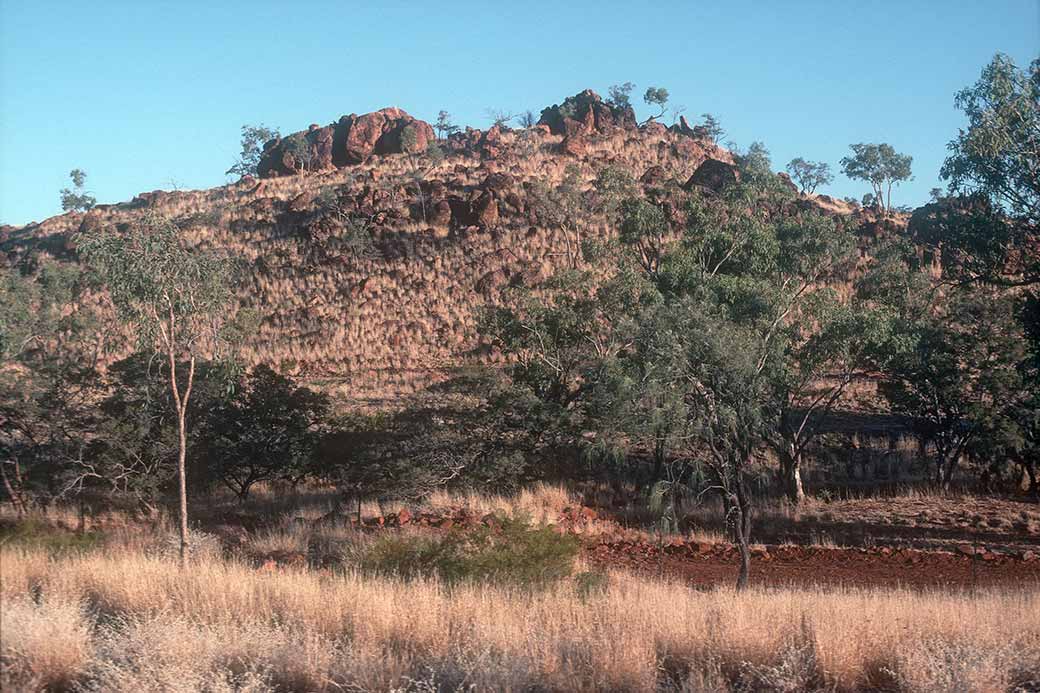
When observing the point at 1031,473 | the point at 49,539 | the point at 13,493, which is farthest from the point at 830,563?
the point at 13,493

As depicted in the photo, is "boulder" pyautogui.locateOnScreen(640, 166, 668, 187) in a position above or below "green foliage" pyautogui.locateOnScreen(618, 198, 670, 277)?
above

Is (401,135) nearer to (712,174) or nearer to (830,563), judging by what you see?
(712,174)

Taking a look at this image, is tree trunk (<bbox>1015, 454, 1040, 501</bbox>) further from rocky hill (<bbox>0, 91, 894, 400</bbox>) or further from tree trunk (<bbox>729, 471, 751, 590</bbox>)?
rocky hill (<bbox>0, 91, 894, 400</bbox>)

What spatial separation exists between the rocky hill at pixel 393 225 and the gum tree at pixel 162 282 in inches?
717

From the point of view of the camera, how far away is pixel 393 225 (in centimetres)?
4759

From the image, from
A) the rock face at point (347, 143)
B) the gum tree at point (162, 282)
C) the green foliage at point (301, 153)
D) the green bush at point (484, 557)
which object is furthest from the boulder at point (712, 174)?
the gum tree at point (162, 282)

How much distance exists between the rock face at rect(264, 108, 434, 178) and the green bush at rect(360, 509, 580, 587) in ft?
172

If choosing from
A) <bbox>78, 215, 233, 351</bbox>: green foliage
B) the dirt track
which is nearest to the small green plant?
the dirt track

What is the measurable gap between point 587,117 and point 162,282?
56335 mm

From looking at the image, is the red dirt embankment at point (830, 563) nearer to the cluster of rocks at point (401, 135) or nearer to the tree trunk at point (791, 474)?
the tree trunk at point (791, 474)

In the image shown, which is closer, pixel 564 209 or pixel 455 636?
pixel 455 636

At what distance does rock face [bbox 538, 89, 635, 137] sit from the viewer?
64.8 meters

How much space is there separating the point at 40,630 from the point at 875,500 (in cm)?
1861

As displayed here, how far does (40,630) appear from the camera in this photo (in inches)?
285
